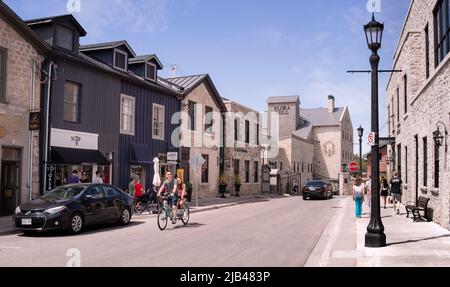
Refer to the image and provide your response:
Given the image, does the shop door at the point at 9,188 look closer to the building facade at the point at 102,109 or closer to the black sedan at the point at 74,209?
the building facade at the point at 102,109

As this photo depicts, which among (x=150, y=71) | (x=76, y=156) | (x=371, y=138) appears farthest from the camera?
(x=150, y=71)

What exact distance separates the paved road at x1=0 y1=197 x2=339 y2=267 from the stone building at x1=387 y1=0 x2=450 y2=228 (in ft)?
12.8

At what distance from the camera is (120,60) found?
22.8 m

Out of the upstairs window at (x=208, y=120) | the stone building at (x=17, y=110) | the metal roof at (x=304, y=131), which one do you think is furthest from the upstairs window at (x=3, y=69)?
the metal roof at (x=304, y=131)

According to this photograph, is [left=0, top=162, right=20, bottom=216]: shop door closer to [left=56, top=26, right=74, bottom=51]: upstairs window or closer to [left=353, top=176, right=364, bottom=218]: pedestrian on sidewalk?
[left=56, top=26, right=74, bottom=51]: upstairs window

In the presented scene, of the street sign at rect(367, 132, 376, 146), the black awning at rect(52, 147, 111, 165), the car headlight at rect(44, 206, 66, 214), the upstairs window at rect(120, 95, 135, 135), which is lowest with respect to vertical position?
the car headlight at rect(44, 206, 66, 214)

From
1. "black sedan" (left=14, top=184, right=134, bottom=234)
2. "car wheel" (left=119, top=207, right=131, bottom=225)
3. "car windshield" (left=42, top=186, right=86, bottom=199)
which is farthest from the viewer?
"car wheel" (left=119, top=207, right=131, bottom=225)

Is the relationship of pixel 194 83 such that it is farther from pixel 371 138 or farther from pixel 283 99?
pixel 283 99

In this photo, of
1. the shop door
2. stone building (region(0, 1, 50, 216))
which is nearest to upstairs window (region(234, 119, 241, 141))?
stone building (region(0, 1, 50, 216))

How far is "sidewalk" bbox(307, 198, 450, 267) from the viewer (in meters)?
8.31

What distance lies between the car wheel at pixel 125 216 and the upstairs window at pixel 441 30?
10961 mm

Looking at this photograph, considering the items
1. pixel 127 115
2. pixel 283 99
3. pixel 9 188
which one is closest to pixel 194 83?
pixel 127 115

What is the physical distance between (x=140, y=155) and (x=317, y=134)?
49.9 meters
